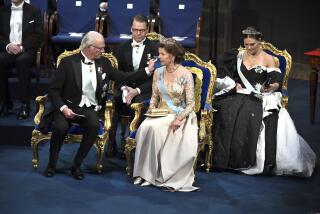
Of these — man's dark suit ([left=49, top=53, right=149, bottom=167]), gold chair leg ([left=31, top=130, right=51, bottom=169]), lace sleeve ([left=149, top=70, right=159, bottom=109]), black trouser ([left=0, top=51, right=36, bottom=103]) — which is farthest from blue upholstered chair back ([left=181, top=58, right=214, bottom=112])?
black trouser ([left=0, top=51, right=36, bottom=103])

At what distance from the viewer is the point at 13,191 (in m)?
6.13

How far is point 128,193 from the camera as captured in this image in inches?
241

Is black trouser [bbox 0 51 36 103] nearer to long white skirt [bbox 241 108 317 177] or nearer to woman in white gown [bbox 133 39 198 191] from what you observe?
woman in white gown [bbox 133 39 198 191]

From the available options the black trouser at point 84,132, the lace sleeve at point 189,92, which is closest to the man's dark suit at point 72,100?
the black trouser at point 84,132

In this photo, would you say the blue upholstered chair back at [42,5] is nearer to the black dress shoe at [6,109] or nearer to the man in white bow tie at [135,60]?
the black dress shoe at [6,109]

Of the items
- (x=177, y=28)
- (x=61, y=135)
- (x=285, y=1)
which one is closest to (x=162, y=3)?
(x=177, y=28)

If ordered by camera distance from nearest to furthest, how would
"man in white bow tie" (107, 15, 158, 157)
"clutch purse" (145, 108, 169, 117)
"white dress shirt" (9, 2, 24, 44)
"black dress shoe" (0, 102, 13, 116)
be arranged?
1. "clutch purse" (145, 108, 169, 117)
2. "man in white bow tie" (107, 15, 158, 157)
3. "black dress shoe" (0, 102, 13, 116)
4. "white dress shirt" (9, 2, 24, 44)

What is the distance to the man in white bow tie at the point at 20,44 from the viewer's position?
26.2ft

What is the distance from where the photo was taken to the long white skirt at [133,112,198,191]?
20.5ft

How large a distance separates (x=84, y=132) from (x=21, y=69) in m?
1.76

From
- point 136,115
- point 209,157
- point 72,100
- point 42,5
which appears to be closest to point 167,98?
point 136,115

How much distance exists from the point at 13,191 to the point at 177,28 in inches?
137

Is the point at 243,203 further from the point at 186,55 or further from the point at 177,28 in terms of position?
the point at 177,28

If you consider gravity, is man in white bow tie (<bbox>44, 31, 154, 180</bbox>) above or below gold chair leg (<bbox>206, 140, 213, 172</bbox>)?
above
